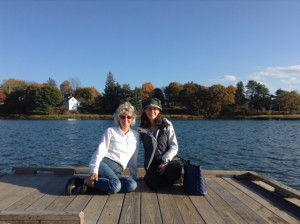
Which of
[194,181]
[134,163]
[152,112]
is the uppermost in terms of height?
[152,112]

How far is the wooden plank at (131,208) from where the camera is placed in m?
3.79

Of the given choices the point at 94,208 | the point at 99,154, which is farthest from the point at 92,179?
the point at 94,208

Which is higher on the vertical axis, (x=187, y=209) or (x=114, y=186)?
(x=114, y=186)

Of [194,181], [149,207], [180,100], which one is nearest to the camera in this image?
[149,207]

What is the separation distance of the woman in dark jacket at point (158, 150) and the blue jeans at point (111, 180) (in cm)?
40

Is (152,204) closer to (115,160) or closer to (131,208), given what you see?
(131,208)

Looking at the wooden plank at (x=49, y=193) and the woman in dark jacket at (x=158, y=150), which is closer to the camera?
the wooden plank at (x=49, y=193)

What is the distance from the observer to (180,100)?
263ft

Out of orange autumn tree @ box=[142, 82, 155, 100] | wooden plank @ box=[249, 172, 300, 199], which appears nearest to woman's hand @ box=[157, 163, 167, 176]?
wooden plank @ box=[249, 172, 300, 199]

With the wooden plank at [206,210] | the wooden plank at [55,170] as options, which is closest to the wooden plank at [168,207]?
the wooden plank at [206,210]

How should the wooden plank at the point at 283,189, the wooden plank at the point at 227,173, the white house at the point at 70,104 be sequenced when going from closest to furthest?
the wooden plank at the point at 283,189
the wooden plank at the point at 227,173
the white house at the point at 70,104

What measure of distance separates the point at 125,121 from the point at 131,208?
4.94ft

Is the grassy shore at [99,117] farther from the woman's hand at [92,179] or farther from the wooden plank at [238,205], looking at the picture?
the woman's hand at [92,179]

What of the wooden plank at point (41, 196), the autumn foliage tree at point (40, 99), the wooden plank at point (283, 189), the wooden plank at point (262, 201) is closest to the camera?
the wooden plank at point (262, 201)
